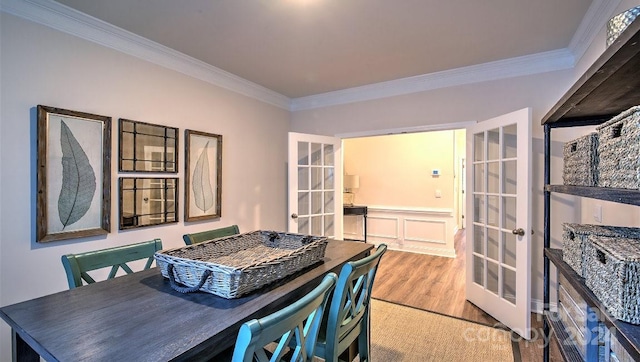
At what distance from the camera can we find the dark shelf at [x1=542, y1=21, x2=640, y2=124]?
0.79 meters

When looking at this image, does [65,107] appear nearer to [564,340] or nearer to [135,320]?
[135,320]

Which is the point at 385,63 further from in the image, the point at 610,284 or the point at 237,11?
the point at 610,284

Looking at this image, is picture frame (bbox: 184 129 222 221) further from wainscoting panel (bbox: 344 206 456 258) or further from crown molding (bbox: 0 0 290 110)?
wainscoting panel (bbox: 344 206 456 258)

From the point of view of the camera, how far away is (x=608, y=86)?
109cm

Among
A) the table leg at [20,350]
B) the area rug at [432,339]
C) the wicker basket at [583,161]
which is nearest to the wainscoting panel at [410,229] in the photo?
the area rug at [432,339]

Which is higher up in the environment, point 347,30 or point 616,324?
point 347,30

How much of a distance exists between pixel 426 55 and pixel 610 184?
82.0 inches

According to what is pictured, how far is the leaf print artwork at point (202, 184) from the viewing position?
9.62ft

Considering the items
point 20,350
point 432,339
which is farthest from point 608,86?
point 20,350

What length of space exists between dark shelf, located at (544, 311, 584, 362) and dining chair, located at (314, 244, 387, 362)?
912 mm

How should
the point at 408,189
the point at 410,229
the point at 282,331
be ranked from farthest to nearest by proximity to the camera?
1. the point at 408,189
2. the point at 410,229
3. the point at 282,331

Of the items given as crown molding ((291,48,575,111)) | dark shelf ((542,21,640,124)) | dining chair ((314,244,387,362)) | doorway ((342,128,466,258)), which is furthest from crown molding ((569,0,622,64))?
doorway ((342,128,466,258))

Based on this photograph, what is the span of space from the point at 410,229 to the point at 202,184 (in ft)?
11.9

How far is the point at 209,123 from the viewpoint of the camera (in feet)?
10.1
